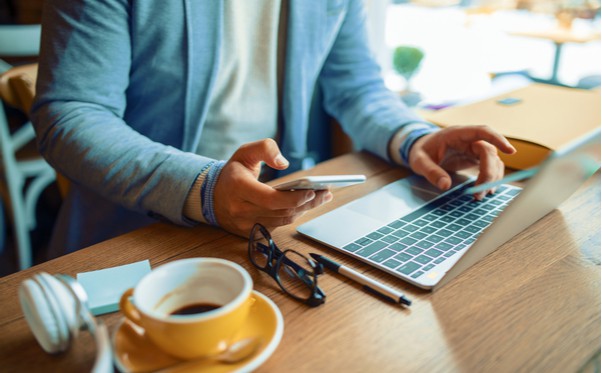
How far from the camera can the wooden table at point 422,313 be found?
480 mm

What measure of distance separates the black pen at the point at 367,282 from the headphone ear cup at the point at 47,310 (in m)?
0.28

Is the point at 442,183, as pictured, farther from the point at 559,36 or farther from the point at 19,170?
the point at 559,36

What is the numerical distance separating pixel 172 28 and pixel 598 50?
2894 millimetres

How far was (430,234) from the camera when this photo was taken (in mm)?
701

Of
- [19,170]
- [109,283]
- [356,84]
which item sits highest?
[356,84]

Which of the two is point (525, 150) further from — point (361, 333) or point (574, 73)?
point (574, 73)

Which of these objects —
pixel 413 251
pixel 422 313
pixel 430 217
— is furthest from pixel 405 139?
pixel 422 313

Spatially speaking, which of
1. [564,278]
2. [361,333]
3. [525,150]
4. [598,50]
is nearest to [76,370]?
[361,333]

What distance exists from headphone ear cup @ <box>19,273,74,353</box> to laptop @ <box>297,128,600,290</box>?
12.8 inches

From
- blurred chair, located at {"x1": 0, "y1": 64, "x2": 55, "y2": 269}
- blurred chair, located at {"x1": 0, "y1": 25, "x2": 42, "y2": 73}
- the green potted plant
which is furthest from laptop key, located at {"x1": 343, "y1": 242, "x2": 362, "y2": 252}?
blurred chair, located at {"x1": 0, "y1": 25, "x2": 42, "y2": 73}

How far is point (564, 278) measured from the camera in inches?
24.0

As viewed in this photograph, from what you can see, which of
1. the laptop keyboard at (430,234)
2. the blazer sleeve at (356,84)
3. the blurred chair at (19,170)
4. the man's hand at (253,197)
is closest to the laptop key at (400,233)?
the laptop keyboard at (430,234)

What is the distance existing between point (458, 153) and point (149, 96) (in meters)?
0.55

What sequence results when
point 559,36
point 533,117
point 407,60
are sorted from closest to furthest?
point 533,117, point 407,60, point 559,36
